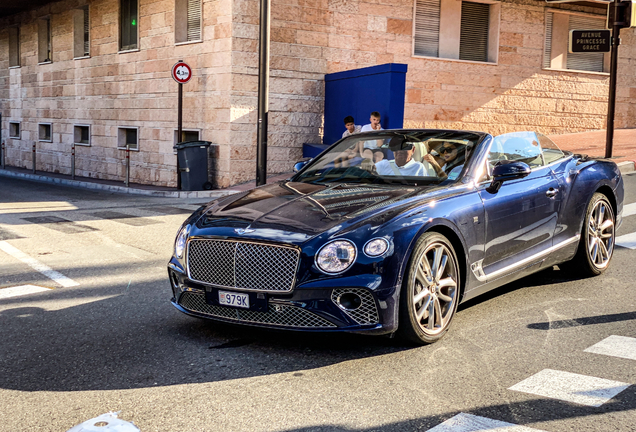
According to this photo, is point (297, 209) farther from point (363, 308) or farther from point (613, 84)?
point (613, 84)

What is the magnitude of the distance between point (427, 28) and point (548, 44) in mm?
4360

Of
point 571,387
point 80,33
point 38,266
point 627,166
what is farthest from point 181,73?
point 571,387

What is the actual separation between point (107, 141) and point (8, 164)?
10.4 metres

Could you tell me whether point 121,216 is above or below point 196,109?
below

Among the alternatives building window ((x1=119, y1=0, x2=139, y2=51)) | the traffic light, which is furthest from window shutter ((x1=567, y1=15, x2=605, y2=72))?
building window ((x1=119, y1=0, x2=139, y2=51))

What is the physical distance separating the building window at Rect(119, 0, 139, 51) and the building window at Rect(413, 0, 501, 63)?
25.4 feet

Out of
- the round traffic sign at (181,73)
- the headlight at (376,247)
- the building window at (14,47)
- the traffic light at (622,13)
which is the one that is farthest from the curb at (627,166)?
the building window at (14,47)

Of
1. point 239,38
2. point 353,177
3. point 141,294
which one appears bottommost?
point 141,294

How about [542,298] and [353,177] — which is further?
[542,298]

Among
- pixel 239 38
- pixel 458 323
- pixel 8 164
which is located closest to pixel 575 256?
pixel 458 323

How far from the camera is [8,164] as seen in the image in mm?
30984

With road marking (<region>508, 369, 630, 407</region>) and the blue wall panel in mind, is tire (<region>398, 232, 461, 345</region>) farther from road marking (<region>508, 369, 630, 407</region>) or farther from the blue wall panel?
the blue wall panel

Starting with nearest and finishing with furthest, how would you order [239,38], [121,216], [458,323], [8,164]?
[458,323] → [121,216] → [239,38] → [8,164]

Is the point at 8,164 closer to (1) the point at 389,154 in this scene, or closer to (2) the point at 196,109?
(2) the point at 196,109
